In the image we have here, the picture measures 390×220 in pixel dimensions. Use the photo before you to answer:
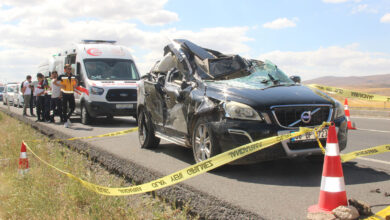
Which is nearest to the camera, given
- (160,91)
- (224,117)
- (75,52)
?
(224,117)

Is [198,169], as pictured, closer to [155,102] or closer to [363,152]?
[363,152]

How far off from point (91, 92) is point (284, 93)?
9961 mm

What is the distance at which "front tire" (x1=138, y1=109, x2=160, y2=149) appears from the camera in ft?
27.6

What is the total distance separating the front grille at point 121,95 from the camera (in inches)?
578

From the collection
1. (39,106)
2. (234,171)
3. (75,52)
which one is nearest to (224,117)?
(234,171)

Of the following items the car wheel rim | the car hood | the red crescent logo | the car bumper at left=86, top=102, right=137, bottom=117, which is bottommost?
the car bumper at left=86, top=102, right=137, bottom=117

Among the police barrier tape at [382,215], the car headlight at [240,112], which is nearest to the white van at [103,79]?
the car headlight at [240,112]

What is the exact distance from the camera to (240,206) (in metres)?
4.37

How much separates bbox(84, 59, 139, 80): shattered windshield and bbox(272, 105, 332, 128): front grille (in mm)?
10577

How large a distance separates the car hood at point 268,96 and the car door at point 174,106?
726 mm

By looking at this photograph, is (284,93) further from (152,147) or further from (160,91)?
(152,147)

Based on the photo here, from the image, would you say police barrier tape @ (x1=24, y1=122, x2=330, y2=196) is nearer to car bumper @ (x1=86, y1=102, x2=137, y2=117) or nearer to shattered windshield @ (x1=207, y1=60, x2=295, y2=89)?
shattered windshield @ (x1=207, y1=60, x2=295, y2=89)

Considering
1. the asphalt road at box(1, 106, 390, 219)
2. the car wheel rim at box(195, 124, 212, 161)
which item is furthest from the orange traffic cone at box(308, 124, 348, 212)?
the car wheel rim at box(195, 124, 212, 161)

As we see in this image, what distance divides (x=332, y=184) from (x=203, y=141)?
8.15 ft
